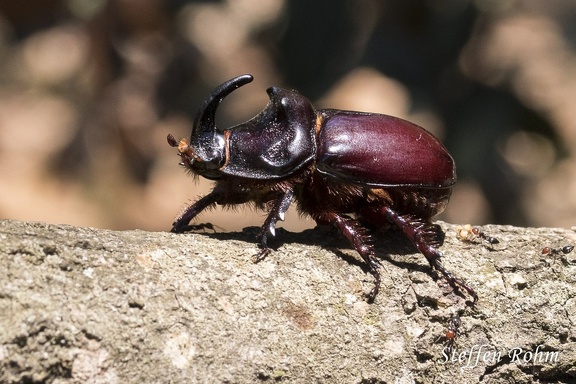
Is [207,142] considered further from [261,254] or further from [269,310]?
[269,310]

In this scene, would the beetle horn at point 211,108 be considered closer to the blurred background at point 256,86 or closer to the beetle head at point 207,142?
the beetle head at point 207,142

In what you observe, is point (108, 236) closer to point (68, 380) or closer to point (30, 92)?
point (68, 380)

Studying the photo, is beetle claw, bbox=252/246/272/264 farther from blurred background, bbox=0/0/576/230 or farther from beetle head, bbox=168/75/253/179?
blurred background, bbox=0/0/576/230

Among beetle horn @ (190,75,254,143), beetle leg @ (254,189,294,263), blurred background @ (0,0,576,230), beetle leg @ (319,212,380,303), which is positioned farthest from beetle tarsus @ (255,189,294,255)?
blurred background @ (0,0,576,230)

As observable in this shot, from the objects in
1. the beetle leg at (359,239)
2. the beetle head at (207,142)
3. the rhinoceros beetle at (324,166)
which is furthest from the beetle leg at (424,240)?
the beetle head at (207,142)

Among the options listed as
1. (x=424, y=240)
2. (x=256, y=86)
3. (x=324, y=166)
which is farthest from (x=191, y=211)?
(x=256, y=86)

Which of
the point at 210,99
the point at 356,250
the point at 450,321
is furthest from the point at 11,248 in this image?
the point at 450,321
